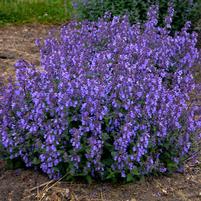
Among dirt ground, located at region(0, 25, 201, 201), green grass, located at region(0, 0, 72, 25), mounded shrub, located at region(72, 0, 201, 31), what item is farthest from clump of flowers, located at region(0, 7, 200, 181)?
green grass, located at region(0, 0, 72, 25)

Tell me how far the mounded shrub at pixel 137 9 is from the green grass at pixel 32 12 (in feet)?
5.82

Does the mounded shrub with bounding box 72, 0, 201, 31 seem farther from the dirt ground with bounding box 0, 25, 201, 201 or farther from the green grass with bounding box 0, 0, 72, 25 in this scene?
the dirt ground with bounding box 0, 25, 201, 201

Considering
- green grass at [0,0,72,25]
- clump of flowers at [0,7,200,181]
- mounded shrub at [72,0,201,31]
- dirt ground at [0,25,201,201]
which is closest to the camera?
clump of flowers at [0,7,200,181]

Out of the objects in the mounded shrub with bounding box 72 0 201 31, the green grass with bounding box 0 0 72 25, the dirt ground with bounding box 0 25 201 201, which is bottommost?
the green grass with bounding box 0 0 72 25

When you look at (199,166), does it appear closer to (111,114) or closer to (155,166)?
(155,166)

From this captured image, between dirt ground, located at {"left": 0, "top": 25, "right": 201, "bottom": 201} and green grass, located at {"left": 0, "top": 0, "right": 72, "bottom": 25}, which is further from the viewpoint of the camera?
green grass, located at {"left": 0, "top": 0, "right": 72, "bottom": 25}

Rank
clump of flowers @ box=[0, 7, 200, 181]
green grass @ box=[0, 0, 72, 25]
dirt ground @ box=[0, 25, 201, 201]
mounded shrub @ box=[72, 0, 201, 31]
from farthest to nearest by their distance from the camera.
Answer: green grass @ box=[0, 0, 72, 25], mounded shrub @ box=[72, 0, 201, 31], dirt ground @ box=[0, 25, 201, 201], clump of flowers @ box=[0, 7, 200, 181]

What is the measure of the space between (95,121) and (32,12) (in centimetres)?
612

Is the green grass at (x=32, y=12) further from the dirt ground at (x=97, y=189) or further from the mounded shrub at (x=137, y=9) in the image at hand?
the dirt ground at (x=97, y=189)

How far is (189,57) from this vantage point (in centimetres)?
481

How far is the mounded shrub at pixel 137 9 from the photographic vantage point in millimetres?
6469

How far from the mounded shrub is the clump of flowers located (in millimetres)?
2687

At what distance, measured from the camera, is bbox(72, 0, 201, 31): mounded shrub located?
6.47 metres

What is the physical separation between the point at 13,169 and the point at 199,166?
154cm
